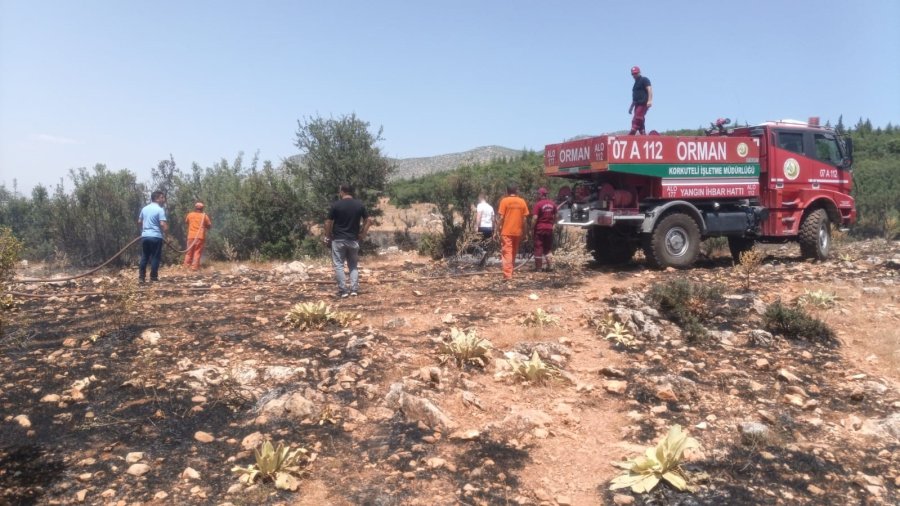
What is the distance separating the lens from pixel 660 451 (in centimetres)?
395

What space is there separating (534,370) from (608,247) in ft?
21.5

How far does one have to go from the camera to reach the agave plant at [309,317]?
21.7 ft

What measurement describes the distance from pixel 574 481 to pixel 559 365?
6.17 ft

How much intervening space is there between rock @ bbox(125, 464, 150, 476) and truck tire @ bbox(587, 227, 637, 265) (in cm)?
867

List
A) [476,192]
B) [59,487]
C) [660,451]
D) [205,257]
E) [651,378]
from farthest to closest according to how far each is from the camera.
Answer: [205,257] → [476,192] → [651,378] → [660,451] → [59,487]

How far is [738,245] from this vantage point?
11.7 metres

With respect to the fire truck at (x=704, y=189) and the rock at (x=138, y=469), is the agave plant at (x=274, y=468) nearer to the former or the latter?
the rock at (x=138, y=469)

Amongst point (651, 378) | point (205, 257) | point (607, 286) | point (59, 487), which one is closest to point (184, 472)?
point (59, 487)

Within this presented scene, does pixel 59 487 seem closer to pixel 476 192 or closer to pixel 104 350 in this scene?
pixel 104 350

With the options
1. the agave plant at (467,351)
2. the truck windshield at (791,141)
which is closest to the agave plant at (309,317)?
the agave plant at (467,351)

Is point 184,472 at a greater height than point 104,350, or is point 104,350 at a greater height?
point 104,350

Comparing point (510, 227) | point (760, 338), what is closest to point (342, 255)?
point (510, 227)

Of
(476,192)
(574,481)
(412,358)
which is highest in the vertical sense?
(476,192)

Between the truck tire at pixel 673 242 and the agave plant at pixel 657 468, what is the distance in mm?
6400
